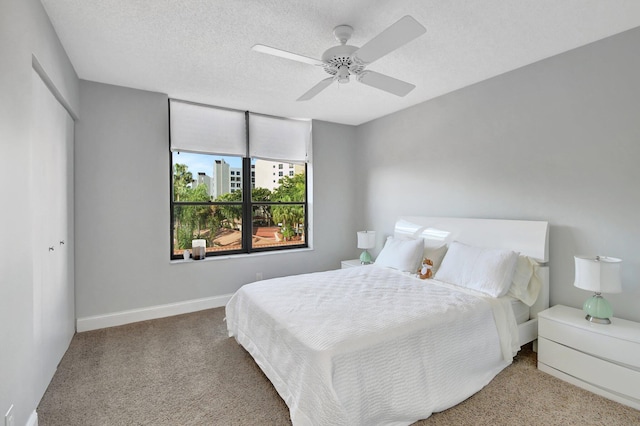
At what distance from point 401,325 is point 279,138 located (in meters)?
3.27

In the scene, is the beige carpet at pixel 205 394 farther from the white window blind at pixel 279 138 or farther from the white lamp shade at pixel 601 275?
the white window blind at pixel 279 138

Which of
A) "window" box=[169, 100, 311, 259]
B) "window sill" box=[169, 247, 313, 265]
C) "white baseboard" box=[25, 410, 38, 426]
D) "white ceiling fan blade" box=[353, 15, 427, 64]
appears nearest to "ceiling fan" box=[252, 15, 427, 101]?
"white ceiling fan blade" box=[353, 15, 427, 64]

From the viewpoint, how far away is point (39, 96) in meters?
2.05

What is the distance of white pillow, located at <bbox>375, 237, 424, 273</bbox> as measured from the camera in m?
3.41

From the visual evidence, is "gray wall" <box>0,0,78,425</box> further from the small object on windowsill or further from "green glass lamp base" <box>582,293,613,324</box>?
"green glass lamp base" <box>582,293,613,324</box>

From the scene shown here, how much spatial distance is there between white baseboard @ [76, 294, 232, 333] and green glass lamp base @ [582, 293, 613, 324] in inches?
144

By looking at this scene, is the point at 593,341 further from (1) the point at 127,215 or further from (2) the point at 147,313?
(1) the point at 127,215

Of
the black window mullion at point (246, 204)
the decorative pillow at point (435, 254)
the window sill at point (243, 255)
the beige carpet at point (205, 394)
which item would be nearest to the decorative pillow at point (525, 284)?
the beige carpet at point (205, 394)

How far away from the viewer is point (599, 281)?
2176mm

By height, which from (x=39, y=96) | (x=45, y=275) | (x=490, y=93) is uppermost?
(x=490, y=93)

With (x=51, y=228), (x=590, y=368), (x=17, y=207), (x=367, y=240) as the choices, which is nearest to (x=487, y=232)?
(x=590, y=368)

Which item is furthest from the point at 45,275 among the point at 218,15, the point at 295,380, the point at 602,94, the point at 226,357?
the point at 602,94

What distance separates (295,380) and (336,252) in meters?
3.16

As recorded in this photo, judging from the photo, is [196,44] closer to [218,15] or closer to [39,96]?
[218,15]
